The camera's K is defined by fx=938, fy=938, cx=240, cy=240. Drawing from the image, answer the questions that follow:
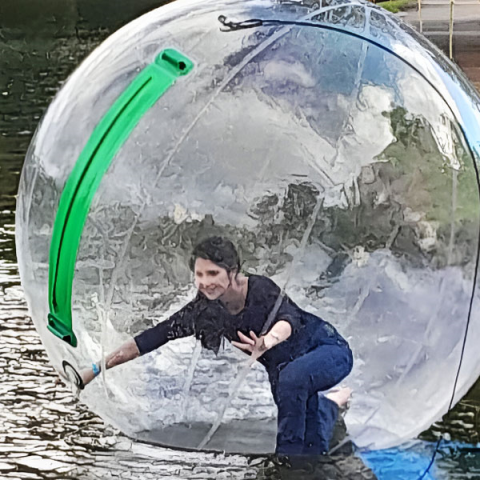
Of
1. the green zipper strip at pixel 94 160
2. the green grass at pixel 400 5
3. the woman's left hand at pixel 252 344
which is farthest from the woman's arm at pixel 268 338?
the green grass at pixel 400 5

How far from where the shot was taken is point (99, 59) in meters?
1.85

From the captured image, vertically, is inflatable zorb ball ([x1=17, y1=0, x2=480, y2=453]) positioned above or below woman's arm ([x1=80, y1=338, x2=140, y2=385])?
above

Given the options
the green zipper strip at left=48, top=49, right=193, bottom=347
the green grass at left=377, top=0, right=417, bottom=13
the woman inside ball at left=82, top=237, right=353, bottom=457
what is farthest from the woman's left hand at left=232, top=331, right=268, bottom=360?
the green grass at left=377, top=0, right=417, bottom=13

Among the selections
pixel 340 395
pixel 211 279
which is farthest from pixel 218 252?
pixel 340 395

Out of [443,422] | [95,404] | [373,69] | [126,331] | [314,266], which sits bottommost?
[443,422]

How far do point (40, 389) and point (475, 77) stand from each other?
2.91 meters

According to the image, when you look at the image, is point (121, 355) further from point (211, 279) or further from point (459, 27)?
point (459, 27)

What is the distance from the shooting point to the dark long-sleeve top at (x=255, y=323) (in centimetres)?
167

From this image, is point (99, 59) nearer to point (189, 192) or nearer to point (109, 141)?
point (109, 141)

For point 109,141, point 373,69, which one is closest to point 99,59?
point 109,141

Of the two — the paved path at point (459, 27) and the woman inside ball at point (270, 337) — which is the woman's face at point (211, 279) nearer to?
the woman inside ball at point (270, 337)

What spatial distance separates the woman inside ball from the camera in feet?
5.49

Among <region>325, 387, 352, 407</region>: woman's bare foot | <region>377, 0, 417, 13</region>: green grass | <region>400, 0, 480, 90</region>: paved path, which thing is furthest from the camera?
<region>377, 0, 417, 13</region>: green grass

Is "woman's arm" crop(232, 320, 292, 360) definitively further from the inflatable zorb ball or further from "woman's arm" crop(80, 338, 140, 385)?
"woman's arm" crop(80, 338, 140, 385)
